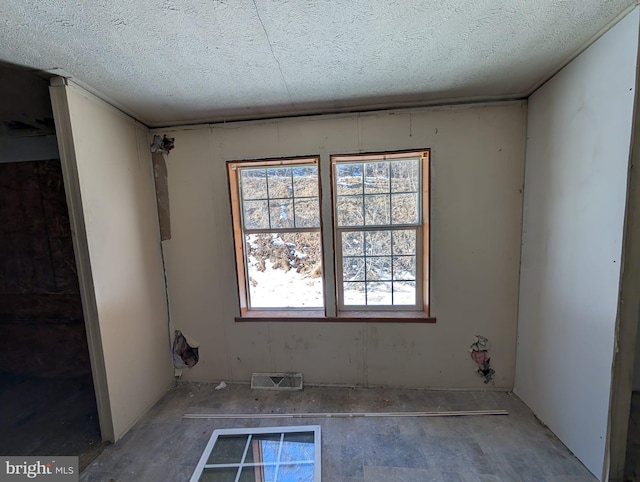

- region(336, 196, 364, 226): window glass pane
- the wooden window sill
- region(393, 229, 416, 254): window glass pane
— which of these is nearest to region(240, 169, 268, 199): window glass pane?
region(336, 196, 364, 226): window glass pane

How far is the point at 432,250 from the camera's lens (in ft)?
6.73

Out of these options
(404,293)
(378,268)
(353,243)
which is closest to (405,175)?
(353,243)

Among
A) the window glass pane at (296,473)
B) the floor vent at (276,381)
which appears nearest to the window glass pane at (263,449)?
the window glass pane at (296,473)

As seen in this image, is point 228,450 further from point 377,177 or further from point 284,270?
point 377,177

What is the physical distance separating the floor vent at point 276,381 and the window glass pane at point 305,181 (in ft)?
5.35

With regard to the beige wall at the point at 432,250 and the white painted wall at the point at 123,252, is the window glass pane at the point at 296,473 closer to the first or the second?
the beige wall at the point at 432,250

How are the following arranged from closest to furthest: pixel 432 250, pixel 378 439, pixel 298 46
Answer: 1. pixel 298 46
2. pixel 378 439
3. pixel 432 250

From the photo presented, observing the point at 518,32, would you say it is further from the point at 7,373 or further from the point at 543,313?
the point at 7,373

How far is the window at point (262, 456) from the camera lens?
143 centimetres

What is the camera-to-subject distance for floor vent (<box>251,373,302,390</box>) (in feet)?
7.25

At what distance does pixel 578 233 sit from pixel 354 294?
60.5 inches

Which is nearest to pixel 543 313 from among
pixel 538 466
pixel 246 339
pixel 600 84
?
pixel 538 466

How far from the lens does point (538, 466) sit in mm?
1446

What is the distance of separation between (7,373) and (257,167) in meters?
3.10
